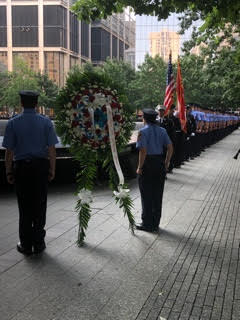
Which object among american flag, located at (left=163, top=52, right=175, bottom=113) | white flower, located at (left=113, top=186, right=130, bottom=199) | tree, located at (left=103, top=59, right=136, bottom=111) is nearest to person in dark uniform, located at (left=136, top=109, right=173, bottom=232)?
white flower, located at (left=113, top=186, right=130, bottom=199)

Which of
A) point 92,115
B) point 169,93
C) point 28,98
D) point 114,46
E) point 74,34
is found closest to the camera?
point 28,98

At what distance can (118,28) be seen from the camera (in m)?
125

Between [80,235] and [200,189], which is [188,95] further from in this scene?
[80,235]

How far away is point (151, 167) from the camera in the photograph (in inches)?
265

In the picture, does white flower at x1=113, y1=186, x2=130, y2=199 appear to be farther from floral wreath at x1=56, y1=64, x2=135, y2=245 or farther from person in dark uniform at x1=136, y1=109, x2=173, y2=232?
person in dark uniform at x1=136, y1=109, x2=173, y2=232

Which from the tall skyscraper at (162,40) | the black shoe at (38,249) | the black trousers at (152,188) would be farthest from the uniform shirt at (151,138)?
the tall skyscraper at (162,40)

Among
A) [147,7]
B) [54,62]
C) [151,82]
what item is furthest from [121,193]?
[54,62]

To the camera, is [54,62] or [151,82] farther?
[54,62]

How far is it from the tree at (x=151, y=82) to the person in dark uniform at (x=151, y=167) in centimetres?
4987

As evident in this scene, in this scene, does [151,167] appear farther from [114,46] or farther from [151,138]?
[114,46]

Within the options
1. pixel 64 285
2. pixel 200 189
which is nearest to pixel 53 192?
pixel 200 189

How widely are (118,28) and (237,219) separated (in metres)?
123

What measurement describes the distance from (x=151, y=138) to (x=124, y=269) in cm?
230

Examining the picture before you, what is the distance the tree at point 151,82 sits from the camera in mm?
56656
